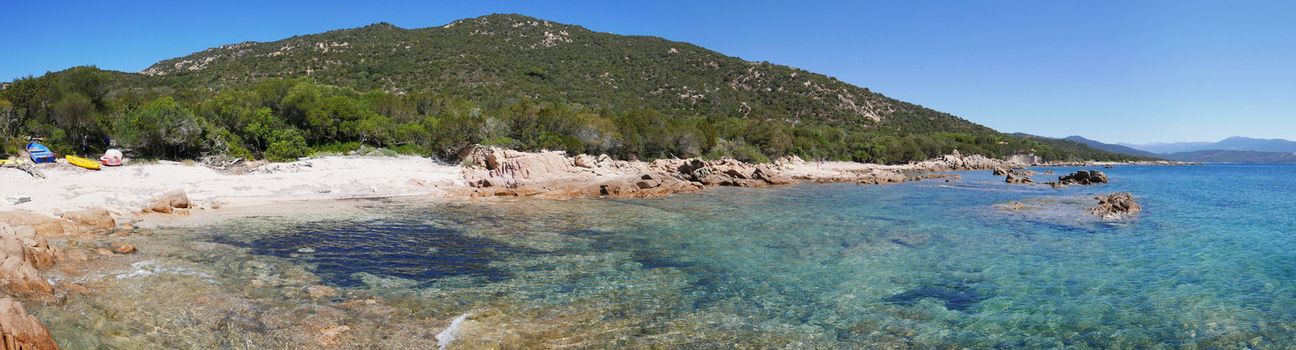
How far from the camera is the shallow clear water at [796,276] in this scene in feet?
26.3

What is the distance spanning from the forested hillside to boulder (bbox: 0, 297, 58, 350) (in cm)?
3262

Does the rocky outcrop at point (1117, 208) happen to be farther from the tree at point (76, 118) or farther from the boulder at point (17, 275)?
the tree at point (76, 118)

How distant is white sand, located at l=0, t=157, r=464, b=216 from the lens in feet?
60.7

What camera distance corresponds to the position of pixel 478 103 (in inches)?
2242

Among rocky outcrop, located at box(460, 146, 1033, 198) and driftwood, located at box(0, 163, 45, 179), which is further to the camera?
rocky outcrop, located at box(460, 146, 1033, 198)

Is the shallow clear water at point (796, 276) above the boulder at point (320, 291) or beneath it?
beneath

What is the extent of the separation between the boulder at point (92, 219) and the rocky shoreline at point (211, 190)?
0.08 ft

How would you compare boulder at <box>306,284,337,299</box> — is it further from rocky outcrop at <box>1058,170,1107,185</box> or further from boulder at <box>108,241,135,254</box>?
rocky outcrop at <box>1058,170,1107,185</box>

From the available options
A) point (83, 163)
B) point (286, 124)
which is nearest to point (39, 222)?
point (83, 163)

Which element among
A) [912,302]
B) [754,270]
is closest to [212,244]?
[754,270]

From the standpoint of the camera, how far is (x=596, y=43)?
4294 inches

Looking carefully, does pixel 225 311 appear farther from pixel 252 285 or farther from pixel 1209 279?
pixel 1209 279

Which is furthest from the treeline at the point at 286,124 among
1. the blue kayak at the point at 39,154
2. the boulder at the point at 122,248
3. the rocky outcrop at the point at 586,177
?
the boulder at the point at 122,248

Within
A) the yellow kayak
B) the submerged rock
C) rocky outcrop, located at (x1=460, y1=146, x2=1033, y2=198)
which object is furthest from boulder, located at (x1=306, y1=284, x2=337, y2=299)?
the yellow kayak
